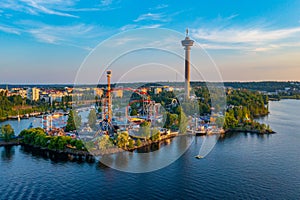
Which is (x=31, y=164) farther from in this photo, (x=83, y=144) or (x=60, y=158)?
(x=83, y=144)

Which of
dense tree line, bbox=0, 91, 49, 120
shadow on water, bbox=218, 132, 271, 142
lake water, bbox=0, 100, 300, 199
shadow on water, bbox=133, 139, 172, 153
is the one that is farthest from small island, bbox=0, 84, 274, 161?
dense tree line, bbox=0, 91, 49, 120

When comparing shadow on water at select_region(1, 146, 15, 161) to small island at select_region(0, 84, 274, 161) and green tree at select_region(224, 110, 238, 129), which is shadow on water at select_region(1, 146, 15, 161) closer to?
small island at select_region(0, 84, 274, 161)

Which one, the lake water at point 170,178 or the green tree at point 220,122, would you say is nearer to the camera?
the lake water at point 170,178

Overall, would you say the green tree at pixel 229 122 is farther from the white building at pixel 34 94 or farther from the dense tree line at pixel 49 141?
the white building at pixel 34 94

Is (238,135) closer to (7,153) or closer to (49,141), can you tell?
→ (49,141)

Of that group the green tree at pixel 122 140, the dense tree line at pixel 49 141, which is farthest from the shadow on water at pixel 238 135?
the dense tree line at pixel 49 141

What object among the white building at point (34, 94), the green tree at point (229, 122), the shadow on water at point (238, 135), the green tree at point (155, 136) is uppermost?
the white building at point (34, 94)

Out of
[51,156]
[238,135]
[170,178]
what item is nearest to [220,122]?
[238,135]
